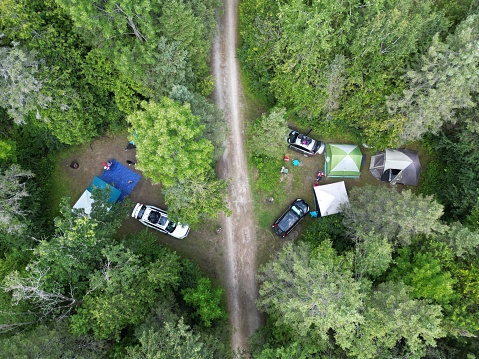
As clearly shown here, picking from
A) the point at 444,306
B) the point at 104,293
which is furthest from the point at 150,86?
the point at 444,306

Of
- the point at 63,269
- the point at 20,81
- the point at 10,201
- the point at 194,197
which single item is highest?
the point at 20,81

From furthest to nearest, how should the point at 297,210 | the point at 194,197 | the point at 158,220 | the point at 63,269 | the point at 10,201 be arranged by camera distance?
1. the point at 297,210
2. the point at 158,220
3. the point at 194,197
4. the point at 10,201
5. the point at 63,269

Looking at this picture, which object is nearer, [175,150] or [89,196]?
[175,150]

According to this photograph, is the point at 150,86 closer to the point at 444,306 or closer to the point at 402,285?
the point at 402,285

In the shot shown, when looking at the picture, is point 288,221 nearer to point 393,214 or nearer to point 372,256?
point 372,256

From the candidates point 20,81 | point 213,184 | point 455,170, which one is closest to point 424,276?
point 455,170
